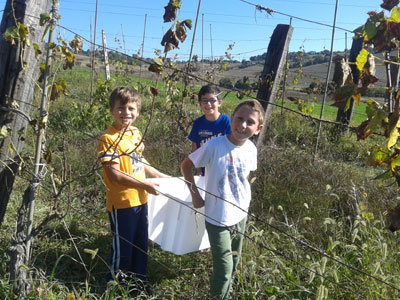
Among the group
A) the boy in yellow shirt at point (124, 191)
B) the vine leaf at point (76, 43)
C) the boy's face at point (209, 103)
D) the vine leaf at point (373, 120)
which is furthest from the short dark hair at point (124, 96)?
the vine leaf at point (373, 120)

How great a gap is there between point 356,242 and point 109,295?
1612 millimetres

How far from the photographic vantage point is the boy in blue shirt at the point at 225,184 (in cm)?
208

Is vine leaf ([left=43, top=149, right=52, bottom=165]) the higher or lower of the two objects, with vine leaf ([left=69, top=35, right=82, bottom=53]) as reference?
lower

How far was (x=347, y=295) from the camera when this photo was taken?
2.11 meters

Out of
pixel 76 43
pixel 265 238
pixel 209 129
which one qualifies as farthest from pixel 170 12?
pixel 265 238

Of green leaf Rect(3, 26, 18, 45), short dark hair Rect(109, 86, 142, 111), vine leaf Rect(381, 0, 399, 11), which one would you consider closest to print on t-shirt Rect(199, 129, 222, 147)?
short dark hair Rect(109, 86, 142, 111)

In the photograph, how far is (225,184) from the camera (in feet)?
6.93

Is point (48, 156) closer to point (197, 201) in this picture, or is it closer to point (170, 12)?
point (197, 201)

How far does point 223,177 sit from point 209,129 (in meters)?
0.92

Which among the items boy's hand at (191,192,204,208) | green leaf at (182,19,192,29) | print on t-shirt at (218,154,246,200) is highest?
green leaf at (182,19,192,29)

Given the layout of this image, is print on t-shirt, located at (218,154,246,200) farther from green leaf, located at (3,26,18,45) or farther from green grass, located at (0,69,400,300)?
green leaf, located at (3,26,18,45)

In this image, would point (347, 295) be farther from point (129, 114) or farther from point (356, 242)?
point (129, 114)

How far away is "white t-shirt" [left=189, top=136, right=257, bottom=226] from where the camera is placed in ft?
6.87

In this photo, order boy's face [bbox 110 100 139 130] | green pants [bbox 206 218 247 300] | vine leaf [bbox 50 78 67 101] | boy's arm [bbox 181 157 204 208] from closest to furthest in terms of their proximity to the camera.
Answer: vine leaf [bbox 50 78 67 101], green pants [bbox 206 218 247 300], boy's arm [bbox 181 157 204 208], boy's face [bbox 110 100 139 130]
